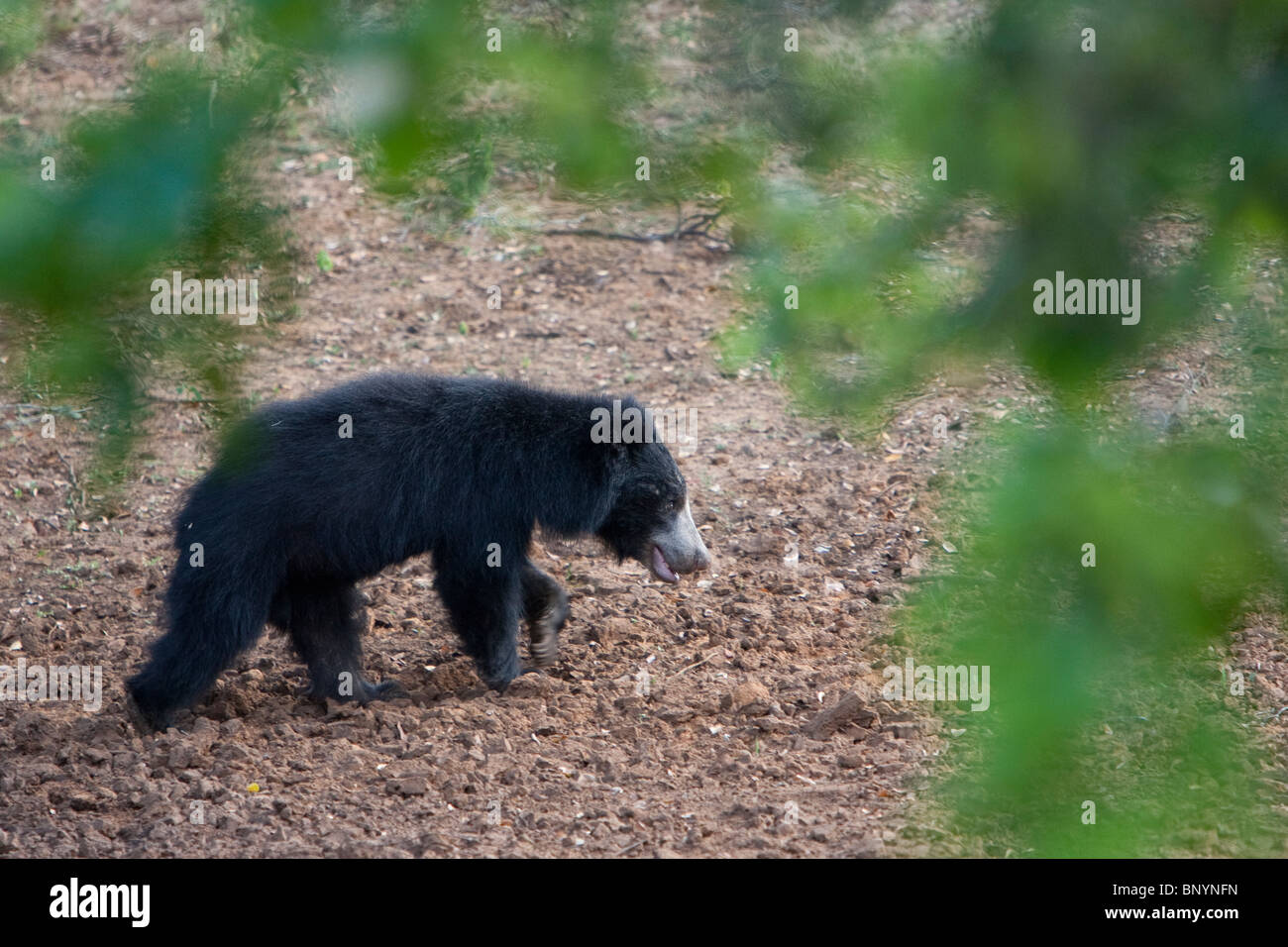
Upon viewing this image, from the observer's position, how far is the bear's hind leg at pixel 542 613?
6.77 metres

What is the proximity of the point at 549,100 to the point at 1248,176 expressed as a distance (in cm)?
105

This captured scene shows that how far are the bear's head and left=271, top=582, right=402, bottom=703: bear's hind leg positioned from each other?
4.46ft

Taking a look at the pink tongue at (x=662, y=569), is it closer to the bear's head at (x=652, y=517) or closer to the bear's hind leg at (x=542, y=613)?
the bear's head at (x=652, y=517)

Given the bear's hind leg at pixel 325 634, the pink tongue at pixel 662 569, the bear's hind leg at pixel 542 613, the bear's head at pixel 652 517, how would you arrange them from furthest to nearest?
the pink tongue at pixel 662 569 < the bear's hind leg at pixel 542 613 < the bear's head at pixel 652 517 < the bear's hind leg at pixel 325 634

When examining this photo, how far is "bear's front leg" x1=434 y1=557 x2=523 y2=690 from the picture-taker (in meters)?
6.28

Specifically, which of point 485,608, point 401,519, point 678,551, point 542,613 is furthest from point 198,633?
point 678,551

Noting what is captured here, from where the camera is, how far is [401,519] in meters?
6.14

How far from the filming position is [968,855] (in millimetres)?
1898

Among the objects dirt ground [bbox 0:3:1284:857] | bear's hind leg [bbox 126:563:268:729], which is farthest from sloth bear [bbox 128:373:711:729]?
dirt ground [bbox 0:3:1284:857]

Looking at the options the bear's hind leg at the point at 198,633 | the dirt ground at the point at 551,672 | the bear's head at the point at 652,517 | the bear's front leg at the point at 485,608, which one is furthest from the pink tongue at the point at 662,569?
the bear's hind leg at the point at 198,633

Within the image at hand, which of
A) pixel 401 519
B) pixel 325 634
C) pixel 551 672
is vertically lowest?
pixel 551 672

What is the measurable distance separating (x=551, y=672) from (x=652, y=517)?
942 millimetres

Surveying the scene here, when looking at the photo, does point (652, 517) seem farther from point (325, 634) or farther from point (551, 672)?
point (325, 634)

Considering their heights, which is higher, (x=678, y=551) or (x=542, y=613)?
(x=678, y=551)
